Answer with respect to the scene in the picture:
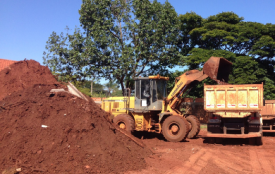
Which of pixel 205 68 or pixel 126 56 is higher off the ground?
pixel 126 56

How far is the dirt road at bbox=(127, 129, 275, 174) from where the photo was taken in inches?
289

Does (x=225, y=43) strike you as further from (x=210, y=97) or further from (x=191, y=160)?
(x=191, y=160)

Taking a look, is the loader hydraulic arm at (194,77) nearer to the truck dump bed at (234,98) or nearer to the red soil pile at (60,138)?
the truck dump bed at (234,98)

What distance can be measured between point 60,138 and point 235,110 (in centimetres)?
714

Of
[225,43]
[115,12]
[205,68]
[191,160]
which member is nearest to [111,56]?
[115,12]

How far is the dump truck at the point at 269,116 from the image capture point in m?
14.8

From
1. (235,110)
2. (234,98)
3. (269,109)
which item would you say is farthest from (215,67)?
(269,109)

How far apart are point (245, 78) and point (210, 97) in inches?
513

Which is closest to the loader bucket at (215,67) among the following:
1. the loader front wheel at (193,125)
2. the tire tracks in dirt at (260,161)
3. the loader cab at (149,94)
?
the loader cab at (149,94)

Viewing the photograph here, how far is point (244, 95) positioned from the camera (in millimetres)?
10844

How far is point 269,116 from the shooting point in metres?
14.7

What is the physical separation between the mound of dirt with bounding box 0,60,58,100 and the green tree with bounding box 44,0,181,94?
806 cm

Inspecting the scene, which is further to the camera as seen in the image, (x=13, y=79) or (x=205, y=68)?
(x=205, y=68)

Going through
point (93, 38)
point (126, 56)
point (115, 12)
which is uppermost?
point (115, 12)
